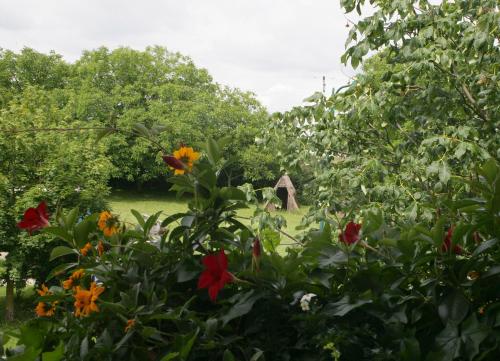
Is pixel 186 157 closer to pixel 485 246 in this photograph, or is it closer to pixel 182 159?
pixel 182 159

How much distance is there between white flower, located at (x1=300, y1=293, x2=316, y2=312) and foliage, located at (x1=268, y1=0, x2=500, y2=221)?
1.55 m

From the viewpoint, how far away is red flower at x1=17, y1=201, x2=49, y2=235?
112 cm

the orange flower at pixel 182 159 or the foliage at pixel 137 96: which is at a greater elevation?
the foliage at pixel 137 96

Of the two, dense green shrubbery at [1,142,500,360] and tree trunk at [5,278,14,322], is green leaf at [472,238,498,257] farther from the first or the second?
tree trunk at [5,278,14,322]

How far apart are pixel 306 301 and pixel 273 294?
0.20 ft

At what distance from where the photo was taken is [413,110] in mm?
2992

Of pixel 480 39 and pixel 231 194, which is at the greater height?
pixel 480 39

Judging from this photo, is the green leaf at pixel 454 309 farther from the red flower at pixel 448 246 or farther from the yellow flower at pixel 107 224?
the yellow flower at pixel 107 224

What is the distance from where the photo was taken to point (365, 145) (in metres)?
3.56

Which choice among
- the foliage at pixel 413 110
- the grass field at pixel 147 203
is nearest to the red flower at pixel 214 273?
the foliage at pixel 413 110

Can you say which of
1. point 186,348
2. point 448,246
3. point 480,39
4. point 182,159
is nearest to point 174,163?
point 182,159

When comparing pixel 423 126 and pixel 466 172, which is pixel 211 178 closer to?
pixel 466 172

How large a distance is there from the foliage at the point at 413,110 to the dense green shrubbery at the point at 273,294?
4.87 ft

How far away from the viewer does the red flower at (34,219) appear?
112cm
